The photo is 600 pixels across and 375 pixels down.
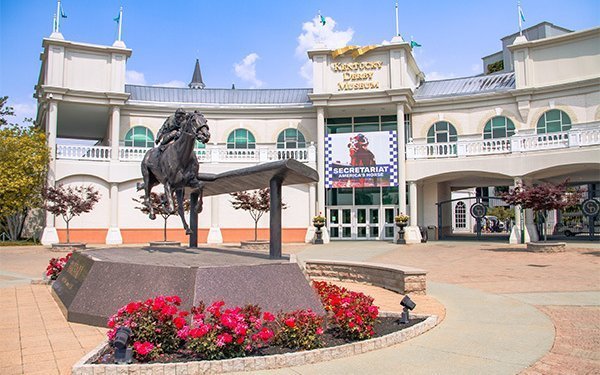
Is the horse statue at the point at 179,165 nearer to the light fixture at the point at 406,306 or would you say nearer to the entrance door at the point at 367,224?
the light fixture at the point at 406,306

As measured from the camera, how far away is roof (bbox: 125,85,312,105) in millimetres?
33938

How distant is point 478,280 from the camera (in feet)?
44.1

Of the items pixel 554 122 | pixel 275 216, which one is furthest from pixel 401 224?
pixel 275 216

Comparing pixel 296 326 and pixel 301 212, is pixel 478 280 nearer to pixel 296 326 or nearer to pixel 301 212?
pixel 296 326

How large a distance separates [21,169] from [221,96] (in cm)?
1418

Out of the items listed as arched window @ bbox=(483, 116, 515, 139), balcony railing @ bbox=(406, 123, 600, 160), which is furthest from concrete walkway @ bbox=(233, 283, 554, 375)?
arched window @ bbox=(483, 116, 515, 139)

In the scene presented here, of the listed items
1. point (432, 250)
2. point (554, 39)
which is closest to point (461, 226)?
point (554, 39)

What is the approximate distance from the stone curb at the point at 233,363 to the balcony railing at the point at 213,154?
79.3 ft

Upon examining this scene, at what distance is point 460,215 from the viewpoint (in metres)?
57.5

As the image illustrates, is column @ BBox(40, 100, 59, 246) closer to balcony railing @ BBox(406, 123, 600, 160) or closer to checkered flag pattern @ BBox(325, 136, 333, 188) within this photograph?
checkered flag pattern @ BBox(325, 136, 333, 188)

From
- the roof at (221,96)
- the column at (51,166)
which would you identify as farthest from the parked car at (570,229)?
the column at (51,166)

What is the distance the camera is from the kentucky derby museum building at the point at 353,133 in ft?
90.9

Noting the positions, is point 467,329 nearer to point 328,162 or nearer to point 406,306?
point 406,306

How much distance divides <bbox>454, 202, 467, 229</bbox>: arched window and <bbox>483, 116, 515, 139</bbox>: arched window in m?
28.2
